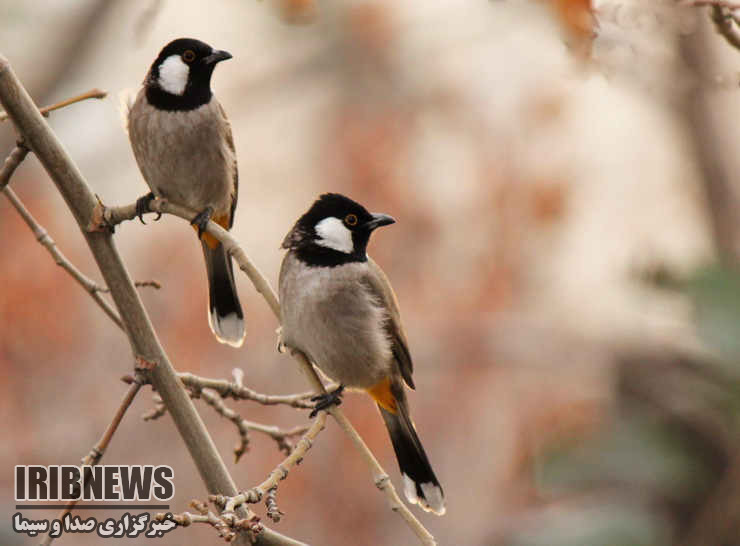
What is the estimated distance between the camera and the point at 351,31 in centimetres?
959

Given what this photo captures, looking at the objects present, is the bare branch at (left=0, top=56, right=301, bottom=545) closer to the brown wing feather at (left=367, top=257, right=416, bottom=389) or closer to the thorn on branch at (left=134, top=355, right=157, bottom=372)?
the thorn on branch at (left=134, top=355, right=157, bottom=372)

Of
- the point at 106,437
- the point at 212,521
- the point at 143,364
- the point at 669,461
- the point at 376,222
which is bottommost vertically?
the point at 212,521

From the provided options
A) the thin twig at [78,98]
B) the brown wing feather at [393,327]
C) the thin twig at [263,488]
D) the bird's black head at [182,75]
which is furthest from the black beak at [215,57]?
the thin twig at [263,488]

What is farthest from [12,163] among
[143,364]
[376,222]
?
[376,222]

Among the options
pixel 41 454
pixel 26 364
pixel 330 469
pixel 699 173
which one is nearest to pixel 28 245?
pixel 26 364

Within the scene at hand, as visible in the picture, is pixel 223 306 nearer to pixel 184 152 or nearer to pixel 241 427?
pixel 184 152

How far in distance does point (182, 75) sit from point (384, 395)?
1343 millimetres

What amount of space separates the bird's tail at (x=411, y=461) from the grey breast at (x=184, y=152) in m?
0.95

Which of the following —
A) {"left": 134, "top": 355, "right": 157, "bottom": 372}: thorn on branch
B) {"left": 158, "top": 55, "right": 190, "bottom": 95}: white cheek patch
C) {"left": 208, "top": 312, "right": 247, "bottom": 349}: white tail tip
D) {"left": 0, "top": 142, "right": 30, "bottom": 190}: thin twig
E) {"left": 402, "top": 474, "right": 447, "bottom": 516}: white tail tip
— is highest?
{"left": 158, "top": 55, "right": 190, "bottom": 95}: white cheek patch

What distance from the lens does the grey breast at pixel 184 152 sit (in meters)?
3.15

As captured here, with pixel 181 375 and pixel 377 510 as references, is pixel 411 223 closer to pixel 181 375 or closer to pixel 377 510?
pixel 377 510

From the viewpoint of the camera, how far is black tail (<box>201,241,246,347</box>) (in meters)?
3.04

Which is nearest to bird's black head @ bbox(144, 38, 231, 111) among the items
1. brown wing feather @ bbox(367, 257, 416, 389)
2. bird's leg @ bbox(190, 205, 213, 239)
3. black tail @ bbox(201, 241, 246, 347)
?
bird's leg @ bbox(190, 205, 213, 239)

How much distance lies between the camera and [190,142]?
3.20m
